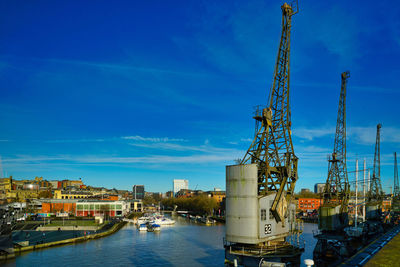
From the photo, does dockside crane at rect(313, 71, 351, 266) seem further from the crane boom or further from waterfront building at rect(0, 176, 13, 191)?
waterfront building at rect(0, 176, 13, 191)

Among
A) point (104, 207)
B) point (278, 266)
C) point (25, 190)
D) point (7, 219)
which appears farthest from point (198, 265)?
point (25, 190)

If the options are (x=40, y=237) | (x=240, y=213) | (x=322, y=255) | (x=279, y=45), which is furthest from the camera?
(x=40, y=237)

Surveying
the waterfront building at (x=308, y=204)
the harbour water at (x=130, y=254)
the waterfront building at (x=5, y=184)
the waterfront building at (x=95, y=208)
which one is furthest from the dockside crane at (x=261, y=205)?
the waterfront building at (x=308, y=204)

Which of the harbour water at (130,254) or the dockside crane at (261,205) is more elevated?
the dockside crane at (261,205)

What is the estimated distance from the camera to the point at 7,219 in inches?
1999

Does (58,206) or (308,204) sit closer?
(58,206)

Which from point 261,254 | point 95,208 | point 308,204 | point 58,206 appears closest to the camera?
point 261,254

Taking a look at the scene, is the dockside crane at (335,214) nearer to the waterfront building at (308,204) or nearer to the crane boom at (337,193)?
the crane boom at (337,193)

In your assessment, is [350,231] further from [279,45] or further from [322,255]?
[279,45]

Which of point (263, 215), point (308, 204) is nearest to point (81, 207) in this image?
point (263, 215)

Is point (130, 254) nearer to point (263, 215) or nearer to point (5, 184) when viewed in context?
point (263, 215)

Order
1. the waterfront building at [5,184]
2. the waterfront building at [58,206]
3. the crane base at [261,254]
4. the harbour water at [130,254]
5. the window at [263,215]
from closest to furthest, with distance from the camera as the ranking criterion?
the crane base at [261,254] < the window at [263,215] < the harbour water at [130,254] < the waterfront building at [5,184] < the waterfront building at [58,206]

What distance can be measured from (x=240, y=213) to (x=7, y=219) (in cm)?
4236

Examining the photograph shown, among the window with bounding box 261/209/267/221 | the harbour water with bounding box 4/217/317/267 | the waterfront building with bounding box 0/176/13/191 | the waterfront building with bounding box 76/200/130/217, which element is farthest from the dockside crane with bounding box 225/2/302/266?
the waterfront building with bounding box 76/200/130/217
